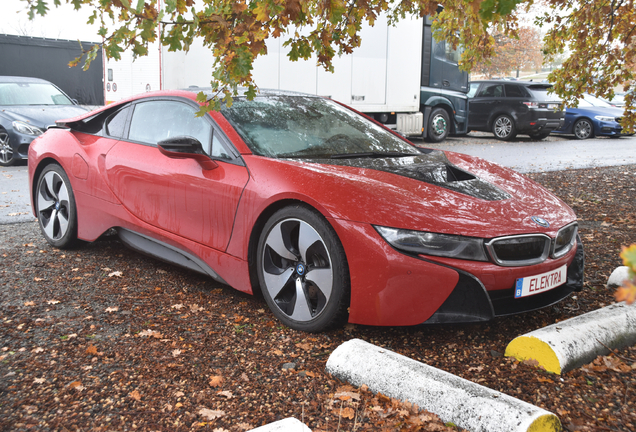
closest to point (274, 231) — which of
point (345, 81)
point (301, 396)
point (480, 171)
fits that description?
point (301, 396)

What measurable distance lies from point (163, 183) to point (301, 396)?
1.93m

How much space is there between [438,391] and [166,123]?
2803mm

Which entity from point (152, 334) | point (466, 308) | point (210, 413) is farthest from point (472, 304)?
point (152, 334)

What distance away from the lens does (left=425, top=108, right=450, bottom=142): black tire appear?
1659 centimetres

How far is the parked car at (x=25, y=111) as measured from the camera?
1048 cm

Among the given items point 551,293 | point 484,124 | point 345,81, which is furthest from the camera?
point 484,124

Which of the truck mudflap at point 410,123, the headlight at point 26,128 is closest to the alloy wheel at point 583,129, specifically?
the truck mudflap at point 410,123

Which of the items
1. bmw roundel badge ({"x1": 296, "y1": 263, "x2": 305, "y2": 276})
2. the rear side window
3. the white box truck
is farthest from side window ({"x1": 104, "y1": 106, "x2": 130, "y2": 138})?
the rear side window

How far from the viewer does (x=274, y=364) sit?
2959 mm

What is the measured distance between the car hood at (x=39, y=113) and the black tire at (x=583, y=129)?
15885mm

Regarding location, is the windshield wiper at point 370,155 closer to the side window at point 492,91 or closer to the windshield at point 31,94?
the windshield at point 31,94

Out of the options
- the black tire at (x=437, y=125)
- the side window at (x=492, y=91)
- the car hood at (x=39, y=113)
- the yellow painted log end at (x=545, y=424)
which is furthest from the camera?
the side window at (x=492, y=91)

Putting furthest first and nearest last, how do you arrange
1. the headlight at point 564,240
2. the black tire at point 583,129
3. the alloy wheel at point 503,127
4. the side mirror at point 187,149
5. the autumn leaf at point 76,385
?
the black tire at point 583,129, the alloy wheel at point 503,127, the side mirror at point 187,149, the headlight at point 564,240, the autumn leaf at point 76,385

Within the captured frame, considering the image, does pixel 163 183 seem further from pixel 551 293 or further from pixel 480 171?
pixel 551 293
